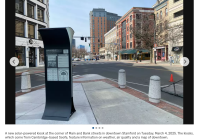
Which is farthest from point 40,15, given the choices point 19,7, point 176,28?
point 176,28

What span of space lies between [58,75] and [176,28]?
2796cm

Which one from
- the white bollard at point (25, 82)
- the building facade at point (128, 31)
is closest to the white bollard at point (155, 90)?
the white bollard at point (25, 82)

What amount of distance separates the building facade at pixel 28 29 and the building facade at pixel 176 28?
25770 mm

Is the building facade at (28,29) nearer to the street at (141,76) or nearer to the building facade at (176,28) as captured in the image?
the street at (141,76)

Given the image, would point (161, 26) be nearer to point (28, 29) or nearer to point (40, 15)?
point (40, 15)

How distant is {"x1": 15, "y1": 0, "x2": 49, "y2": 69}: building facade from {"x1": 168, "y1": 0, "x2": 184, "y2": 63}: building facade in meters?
25.8

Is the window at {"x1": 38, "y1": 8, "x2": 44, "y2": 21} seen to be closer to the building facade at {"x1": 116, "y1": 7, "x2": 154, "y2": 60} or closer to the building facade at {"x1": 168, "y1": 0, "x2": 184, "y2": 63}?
the building facade at {"x1": 168, "y1": 0, "x2": 184, "y2": 63}

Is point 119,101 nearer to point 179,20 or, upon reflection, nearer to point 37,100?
point 37,100

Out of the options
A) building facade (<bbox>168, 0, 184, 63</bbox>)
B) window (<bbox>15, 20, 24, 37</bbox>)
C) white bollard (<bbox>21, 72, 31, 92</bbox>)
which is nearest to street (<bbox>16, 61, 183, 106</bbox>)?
white bollard (<bbox>21, 72, 31, 92</bbox>)

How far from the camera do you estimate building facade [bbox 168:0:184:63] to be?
25.1m

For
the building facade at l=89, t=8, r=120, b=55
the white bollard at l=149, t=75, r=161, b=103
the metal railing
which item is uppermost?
the building facade at l=89, t=8, r=120, b=55

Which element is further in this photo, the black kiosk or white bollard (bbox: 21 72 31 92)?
white bollard (bbox: 21 72 31 92)

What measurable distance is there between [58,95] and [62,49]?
1337mm

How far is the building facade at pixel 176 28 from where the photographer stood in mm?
25109
